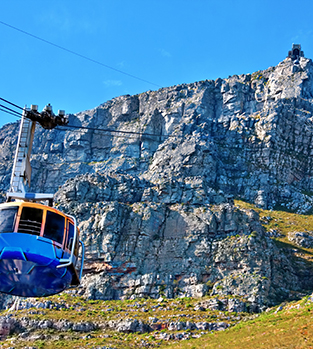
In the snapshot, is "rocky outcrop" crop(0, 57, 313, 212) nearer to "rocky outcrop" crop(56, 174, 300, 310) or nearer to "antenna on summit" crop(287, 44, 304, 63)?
"antenna on summit" crop(287, 44, 304, 63)

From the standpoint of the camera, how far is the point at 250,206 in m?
128

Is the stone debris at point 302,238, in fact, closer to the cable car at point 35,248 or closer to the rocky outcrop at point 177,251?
the rocky outcrop at point 177,251

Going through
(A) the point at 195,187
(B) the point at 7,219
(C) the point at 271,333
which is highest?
(A) the point at 195,187

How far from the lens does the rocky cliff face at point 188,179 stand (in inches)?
3674

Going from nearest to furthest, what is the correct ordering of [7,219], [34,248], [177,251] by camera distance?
[34,248]
[7,219]
[177,251]

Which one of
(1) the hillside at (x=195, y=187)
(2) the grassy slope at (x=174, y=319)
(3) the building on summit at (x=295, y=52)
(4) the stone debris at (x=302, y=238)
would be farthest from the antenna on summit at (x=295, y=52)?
(2) the grassy slope at (x=174, y=319)

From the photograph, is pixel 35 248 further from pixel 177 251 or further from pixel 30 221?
pixel 177 251

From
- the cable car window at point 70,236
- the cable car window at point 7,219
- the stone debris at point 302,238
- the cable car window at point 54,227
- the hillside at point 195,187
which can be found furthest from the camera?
the stone debris at point 302,238

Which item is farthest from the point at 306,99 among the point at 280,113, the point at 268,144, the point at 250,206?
the point at 250,206

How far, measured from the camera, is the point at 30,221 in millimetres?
30094

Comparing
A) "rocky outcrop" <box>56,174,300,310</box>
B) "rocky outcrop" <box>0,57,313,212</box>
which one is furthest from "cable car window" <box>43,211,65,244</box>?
"rocky outcrop" <box>0,57,313,212</box>

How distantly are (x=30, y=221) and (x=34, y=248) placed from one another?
65.6 inches

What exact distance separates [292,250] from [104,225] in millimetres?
38801

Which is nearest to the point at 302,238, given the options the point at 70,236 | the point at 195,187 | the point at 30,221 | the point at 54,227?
the point at 195,187
